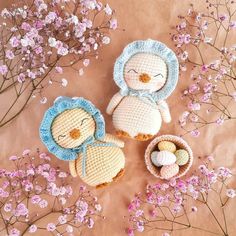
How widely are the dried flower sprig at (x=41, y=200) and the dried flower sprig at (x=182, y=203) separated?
14cm

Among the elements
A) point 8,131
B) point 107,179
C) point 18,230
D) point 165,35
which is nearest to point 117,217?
point 107,179

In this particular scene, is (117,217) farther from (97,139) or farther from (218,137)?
(218,137)

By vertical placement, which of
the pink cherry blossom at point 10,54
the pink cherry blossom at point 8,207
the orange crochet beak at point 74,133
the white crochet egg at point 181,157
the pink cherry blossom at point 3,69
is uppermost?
the pink cherry blossom at point 10,54

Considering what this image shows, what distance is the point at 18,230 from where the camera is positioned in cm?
120

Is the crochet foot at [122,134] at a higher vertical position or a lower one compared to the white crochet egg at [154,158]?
higher

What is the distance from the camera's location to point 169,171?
116 cm

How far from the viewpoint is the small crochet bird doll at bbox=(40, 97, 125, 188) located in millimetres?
1078

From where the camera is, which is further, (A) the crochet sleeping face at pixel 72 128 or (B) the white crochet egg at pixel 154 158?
(B) the white crochet egg at pixel 154 158

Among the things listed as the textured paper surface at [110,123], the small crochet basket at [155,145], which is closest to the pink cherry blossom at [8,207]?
the textured paper surface at [110,123]

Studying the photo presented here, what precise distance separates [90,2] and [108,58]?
0.57 ft

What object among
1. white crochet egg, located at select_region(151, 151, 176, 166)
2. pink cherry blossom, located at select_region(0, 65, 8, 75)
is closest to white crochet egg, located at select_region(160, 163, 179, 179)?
white crochet egg, located at select_region(151, 151, 176, 166)

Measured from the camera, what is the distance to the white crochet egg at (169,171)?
1.16 meters

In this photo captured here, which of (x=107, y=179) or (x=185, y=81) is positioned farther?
(x=185, y=81)

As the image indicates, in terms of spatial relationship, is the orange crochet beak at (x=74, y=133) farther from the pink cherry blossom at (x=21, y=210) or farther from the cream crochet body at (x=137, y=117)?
the pink cherry blossom at (x=21, y=210)
